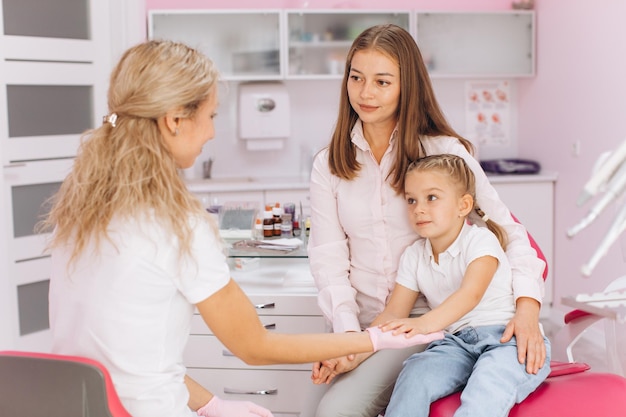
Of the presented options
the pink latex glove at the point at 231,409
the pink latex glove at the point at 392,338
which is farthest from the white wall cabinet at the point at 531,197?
the pink latex glove at the point at 231,409

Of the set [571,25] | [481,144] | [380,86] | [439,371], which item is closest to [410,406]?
[439,371]

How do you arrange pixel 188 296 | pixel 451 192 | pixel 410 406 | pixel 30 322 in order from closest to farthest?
pixel 188 296
pixel 410 406
pixel 451 192
pixel 30 322

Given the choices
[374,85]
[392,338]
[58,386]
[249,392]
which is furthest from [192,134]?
[249,392]

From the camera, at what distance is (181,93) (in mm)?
1456

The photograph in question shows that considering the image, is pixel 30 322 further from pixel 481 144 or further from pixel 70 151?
pixel 481 144

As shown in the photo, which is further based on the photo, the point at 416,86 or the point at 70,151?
the point at 70,151

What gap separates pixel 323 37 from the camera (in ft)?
16.6

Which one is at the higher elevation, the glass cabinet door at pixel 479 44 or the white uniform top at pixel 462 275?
the glass cabinet door at pixel 479 44

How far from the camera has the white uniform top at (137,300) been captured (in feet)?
4.65

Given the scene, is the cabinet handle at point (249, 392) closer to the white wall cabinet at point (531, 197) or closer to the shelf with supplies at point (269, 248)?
the shelf with supplies at point (269, 248)

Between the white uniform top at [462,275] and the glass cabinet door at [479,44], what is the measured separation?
322 cm

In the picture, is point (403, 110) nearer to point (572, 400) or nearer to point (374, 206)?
point (374, 206)

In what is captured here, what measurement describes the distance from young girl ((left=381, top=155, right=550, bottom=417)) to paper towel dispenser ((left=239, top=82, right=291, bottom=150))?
121 inches

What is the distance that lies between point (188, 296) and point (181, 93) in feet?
1.14
